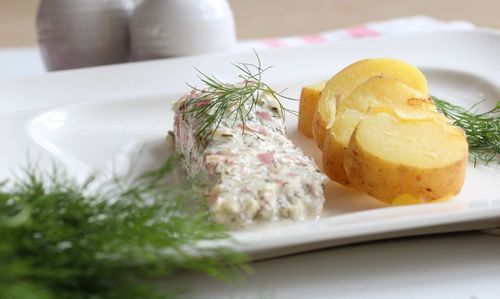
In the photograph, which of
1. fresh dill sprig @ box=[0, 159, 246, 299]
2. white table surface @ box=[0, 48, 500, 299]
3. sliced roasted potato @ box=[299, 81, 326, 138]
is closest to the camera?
fresh dill sprig @ box=[0, 159, 246, 299]

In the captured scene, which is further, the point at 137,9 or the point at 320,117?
the point at 137,9

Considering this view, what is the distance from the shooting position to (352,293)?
1638 mm

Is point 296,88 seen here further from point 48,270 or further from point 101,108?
point 48,270

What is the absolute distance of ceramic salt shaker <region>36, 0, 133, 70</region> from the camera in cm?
347

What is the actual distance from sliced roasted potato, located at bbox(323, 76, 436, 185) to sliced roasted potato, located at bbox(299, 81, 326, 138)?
0.88 feet

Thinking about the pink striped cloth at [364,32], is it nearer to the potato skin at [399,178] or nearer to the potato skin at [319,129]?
the potato skin at [319,129]

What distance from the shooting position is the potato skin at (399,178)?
6.21ft

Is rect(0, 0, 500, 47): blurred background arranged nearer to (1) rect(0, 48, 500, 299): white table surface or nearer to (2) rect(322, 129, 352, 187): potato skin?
(2) rect(322, 129, 352, 187): potato skin

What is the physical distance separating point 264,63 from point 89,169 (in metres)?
0.98

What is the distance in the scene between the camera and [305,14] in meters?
6.43

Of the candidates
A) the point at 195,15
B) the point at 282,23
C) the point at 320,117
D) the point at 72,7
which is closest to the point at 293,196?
the point at 320,117

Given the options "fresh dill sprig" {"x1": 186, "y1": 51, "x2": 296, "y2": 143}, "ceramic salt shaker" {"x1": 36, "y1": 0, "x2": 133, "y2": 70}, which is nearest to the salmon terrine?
"fresh dill sprig" {"x1": 186, "y1": 51, "x2": 296, "y2": 143}

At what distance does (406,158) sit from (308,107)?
64cm

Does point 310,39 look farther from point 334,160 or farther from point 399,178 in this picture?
point 399,178
